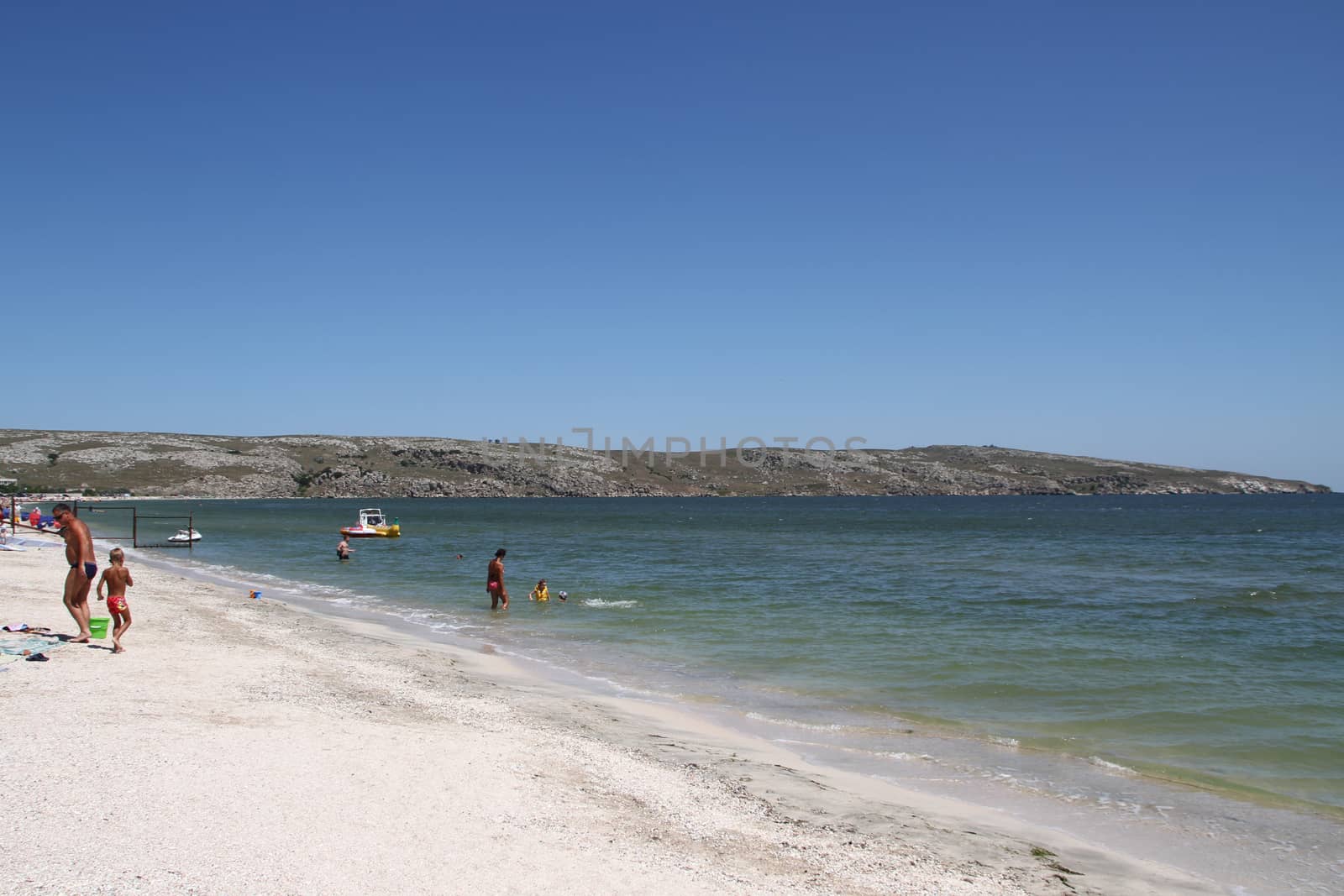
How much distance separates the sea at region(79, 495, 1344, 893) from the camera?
31.1 feet

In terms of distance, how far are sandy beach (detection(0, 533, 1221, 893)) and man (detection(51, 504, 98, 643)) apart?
1.28 meters

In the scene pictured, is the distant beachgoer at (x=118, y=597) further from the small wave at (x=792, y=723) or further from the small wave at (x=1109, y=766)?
the small wave at (x=1109, y=766)

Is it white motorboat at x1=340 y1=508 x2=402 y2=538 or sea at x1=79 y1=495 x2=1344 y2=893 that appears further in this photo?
white motorboat at x1=340 y1=508 x2=402 y2=538

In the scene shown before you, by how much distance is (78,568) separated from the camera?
43.8 feet

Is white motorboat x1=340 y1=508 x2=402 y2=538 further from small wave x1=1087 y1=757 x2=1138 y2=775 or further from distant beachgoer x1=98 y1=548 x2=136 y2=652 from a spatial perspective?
small wave x1=1087 y1=757 x2=1138 y2=775

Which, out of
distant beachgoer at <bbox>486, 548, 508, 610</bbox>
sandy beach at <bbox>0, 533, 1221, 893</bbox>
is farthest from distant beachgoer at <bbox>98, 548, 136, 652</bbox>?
distant beachgoer at <bbox>486, 548, 508, 610</bbox>

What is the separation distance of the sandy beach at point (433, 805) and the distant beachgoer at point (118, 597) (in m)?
0.87

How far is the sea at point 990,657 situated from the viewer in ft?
31.1

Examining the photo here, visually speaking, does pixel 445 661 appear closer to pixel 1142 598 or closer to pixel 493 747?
pixel 493 747

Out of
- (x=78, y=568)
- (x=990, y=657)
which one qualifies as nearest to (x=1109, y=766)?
(x=990, y=657)

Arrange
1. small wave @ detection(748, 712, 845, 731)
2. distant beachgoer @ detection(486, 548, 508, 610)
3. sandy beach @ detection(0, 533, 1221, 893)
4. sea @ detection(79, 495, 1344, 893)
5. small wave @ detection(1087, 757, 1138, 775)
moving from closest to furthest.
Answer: sandy beach @ detection(0, 533, 1221, 893) → sea @ detection(79, 495, 1344, 893) → small wave @ detection(1087, 757, 1138, 775) → small wave @ detection(748, 712, 845, 731) → distant beachgoer @ detection(486, 548, 508, 610)

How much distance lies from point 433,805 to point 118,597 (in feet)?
30.0

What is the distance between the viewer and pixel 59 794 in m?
6.88

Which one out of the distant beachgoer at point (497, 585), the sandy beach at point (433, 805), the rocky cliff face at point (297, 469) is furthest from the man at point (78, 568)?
the rocky cliff face at point (297, 469)
